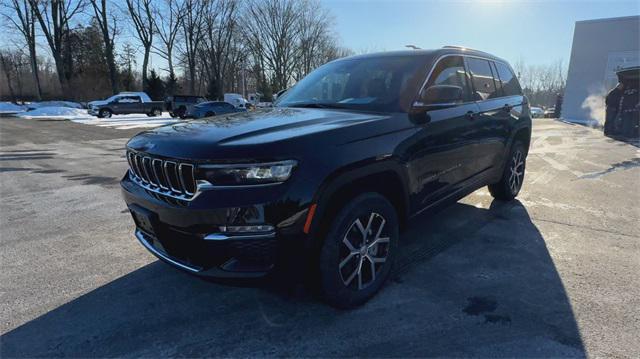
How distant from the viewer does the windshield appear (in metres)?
3.17

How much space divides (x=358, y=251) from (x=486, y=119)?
242 cm

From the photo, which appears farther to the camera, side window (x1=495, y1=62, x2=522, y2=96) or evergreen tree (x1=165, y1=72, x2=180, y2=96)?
evergreen tree (x1=165, y1=72, x2=180, y2=96)

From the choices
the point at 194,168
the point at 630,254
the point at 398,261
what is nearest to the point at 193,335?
the point at 194,168

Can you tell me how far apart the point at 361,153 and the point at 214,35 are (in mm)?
50753

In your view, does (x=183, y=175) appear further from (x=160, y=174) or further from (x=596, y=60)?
(x=596, y=60)

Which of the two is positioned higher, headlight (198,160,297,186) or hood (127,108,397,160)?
hood (127,108,397,160)

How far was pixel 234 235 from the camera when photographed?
213 centimetres

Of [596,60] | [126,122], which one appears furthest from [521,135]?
[126,122]

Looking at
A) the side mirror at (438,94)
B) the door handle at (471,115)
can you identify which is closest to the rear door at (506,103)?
the door handle at (471,115)

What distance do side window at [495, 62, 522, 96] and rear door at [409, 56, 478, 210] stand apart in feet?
4.01

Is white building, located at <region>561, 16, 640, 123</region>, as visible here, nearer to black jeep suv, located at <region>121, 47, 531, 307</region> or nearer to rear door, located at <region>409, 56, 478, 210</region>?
rear door, located at <region>409, 56, 478, 210</region>

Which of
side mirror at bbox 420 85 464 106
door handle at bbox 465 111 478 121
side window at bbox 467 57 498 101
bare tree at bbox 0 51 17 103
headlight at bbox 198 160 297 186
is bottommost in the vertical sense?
headlight at bbox 198 160 297 186

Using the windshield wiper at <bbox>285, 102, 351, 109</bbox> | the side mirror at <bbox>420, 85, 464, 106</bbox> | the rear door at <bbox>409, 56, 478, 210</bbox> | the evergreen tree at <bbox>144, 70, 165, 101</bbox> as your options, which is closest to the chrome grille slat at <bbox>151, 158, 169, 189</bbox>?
the windshield wiper at <bbox>285, 102, 351, 109</bbox>

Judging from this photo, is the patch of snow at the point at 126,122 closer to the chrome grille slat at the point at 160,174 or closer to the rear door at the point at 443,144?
the rear door at the point at 443,144
